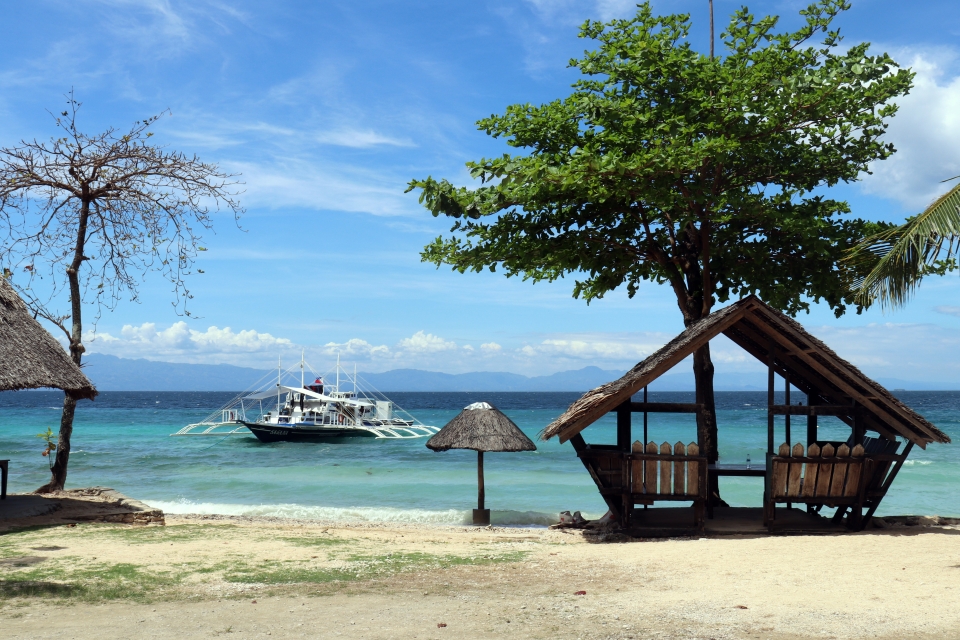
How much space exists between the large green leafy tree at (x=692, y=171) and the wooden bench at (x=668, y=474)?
160 cm

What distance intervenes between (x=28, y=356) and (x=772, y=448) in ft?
35.9

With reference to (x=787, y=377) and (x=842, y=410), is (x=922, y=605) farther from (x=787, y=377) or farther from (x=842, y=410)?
(x=787, y=377)

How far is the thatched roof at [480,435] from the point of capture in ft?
50.2

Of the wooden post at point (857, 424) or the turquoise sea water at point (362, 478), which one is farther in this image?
the turquoise sea water at point (362, 478)

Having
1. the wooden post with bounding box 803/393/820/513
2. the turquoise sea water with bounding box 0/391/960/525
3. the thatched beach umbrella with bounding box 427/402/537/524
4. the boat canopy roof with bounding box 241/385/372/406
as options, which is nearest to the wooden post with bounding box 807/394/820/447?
the wooden post with bounding box 803/393/820/513

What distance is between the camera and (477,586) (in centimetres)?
792

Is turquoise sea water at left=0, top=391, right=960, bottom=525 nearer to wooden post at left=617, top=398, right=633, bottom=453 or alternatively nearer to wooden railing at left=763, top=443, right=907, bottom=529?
wooden post at left=617, top=398, right=633, bottom=453

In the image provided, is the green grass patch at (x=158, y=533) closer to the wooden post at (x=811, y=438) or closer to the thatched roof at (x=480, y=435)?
the thatched roof at (x=480, y=435)

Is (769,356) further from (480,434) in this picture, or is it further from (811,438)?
(480,434)

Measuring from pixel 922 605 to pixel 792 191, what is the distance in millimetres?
8768

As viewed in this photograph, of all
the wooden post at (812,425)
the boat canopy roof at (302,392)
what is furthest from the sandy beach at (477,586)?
the boat canopy roof at (302,392)

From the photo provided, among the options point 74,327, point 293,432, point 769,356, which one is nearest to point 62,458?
point 74,327

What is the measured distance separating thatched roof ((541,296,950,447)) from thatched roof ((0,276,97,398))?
7560 millimetres

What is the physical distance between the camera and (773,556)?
30.5 ft
